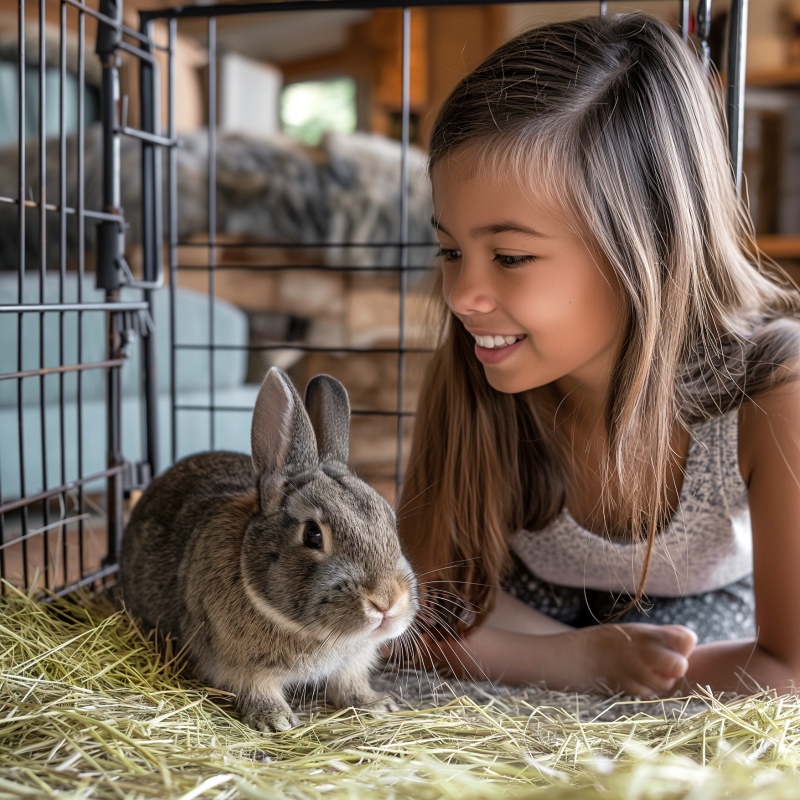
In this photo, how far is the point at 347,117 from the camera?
6.76m

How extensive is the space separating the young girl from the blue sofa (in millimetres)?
685

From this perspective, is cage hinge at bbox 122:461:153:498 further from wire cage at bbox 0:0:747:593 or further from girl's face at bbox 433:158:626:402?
girl's face at bbox 433:158:626:402

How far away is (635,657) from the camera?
4.42 ft

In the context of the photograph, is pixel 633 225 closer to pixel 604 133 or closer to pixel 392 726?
pixel 604 133

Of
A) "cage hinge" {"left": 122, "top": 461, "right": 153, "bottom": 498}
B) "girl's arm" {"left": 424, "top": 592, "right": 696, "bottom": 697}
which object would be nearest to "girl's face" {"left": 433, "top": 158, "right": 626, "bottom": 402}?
"girl's arm" {"left": 424, "top": 592, "right": 696, "bottom": 697}

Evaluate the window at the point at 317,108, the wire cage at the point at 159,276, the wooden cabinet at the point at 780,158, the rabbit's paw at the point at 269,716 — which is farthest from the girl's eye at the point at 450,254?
the window at the point at 317,108

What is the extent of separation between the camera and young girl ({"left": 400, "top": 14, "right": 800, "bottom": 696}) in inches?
49.6

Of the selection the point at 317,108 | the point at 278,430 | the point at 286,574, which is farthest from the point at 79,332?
the point at 317,108

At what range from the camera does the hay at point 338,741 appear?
0.81 meters

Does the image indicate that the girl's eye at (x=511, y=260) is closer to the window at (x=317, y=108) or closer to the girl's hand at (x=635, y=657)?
the girl's hand at (x=635, y=657)

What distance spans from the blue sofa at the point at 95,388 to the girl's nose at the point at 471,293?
0.83 metres

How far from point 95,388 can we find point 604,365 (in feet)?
4.72

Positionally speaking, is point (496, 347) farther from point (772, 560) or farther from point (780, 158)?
point (780, 158)

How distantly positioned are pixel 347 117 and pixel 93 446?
500 centimetres
